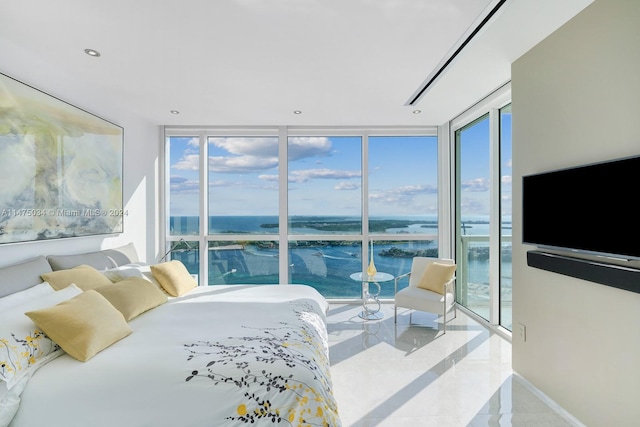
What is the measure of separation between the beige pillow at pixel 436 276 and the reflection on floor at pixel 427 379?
478 millimetres

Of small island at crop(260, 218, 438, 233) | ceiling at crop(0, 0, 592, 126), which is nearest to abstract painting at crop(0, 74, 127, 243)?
ceiling at crop(0, 0, 592, 126)

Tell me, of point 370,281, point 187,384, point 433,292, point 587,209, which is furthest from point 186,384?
point 433,292

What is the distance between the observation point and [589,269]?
6.15 feet

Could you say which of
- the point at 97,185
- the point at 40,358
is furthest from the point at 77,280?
the point at 97,185

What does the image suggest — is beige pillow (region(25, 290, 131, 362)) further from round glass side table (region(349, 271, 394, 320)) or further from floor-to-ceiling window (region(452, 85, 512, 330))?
floor-to-ceiling window (region(452, 85, 512, 330))

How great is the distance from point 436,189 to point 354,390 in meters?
3.37

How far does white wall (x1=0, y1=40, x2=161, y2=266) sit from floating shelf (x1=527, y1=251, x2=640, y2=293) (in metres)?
4.06

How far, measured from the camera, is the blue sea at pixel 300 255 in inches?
185

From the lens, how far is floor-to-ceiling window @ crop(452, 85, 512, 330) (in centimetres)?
345

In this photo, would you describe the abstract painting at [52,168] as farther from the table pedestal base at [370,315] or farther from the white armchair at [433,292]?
the white armchair at [433,292]

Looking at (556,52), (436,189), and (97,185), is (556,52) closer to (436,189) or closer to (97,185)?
(436,189)

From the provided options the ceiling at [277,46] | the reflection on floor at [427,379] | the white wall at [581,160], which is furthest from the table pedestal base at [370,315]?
the ceiling at [277,46]

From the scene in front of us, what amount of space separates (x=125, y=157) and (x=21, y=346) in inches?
107

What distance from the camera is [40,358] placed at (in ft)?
5.10
